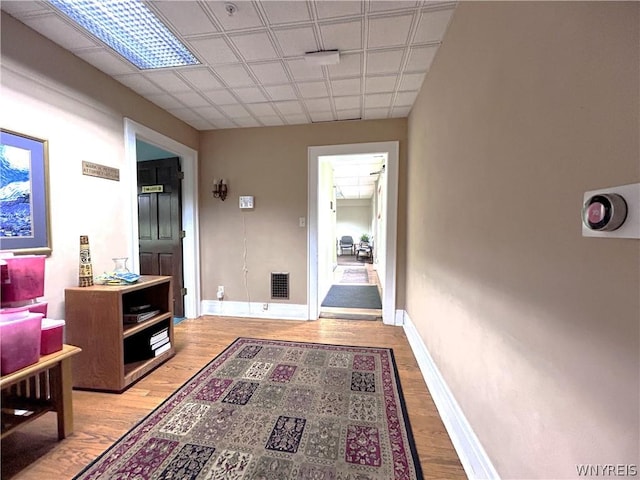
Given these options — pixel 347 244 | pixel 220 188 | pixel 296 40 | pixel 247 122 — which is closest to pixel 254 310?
pixel 220 188

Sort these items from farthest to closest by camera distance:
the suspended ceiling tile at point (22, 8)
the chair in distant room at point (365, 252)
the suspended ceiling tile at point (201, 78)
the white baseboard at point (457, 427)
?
the chair in distant room at point (365, 252), the suspended ceiling tile at point (201, 78), the suspended ceiling tile at point (22, 8), the white baseboard at point (457, 427)

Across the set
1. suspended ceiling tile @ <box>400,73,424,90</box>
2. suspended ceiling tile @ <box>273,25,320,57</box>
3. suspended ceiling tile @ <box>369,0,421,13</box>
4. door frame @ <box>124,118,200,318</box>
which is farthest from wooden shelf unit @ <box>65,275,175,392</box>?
suspended ceiling tile @ <box>400,73,424,90</box>

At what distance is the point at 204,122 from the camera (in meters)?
3.20

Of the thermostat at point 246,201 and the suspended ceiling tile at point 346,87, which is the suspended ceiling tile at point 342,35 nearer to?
the suspended ceiling tile at point 346,87

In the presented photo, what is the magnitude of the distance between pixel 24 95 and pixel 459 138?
2.62 metres

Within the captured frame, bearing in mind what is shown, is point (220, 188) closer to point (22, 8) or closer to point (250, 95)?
point (250, 95)

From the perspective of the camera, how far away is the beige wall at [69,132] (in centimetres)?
159

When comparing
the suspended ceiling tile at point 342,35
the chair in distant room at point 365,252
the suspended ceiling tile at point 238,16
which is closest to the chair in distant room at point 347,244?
the chair in distant room at point 365,252

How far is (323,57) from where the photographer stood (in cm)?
191

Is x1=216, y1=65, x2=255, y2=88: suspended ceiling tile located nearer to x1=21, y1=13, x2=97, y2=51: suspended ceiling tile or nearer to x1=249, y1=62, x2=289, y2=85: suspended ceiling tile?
x1=249, y1=62, x2=289, y2=85: suspended ceiling tile

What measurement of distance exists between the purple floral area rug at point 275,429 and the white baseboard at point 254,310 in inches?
46.0

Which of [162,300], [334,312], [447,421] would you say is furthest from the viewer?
[334,312]

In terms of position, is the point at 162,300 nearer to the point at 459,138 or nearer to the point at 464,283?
the point at 464,283

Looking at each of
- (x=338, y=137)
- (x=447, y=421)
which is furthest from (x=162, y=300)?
(x=338, y=137)
